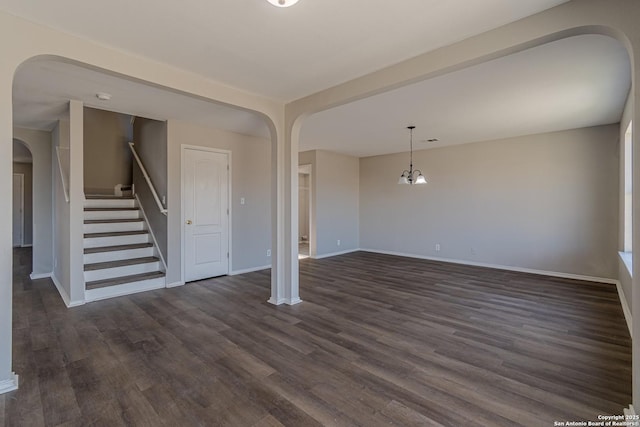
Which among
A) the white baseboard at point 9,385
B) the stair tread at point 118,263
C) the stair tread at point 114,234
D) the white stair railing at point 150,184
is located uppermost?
the white stair railing at point 150,184

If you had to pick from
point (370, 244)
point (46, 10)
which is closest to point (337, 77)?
point (46, 10)

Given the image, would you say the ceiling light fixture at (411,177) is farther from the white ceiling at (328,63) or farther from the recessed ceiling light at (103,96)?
the recessed ceiling light at (103,96)

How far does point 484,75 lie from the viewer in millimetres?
3049

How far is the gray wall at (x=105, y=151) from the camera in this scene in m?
6.36

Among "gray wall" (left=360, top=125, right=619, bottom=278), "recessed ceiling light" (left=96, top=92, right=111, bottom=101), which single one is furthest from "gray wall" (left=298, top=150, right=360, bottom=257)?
"recessed ceiling light" (left=96, top=92, right=111, bottom=101)

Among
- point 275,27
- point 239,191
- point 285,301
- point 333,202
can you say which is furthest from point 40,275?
point 275,27

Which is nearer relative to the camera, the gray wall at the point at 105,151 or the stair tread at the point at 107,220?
the stair tread at the point at 107,220

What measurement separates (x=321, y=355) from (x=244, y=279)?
2.84m

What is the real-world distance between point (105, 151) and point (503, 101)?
758 centimetres

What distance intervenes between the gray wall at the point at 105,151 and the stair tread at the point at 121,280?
3.19m

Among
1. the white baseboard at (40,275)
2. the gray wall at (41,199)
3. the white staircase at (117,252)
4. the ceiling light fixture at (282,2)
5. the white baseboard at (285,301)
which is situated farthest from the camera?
the gray wall at (41,199)

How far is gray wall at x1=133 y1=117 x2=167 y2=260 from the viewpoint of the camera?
15.7 ft

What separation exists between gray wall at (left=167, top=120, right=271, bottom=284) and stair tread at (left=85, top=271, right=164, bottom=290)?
0.24 meters

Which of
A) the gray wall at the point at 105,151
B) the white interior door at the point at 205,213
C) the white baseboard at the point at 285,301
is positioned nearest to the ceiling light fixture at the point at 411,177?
the white baseboard at the point at 285,301
